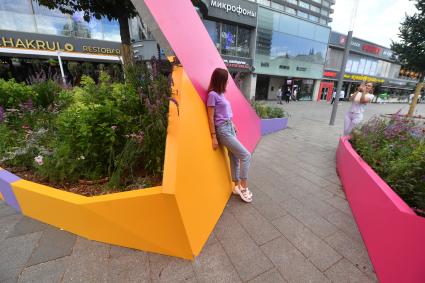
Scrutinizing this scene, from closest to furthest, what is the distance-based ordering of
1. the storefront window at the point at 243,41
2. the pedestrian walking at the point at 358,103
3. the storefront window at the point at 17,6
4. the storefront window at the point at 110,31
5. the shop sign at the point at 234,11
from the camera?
1. the pedestrian walking at the point at 358,103
2. the storefront window at the point at 17,6
3. the storefront window at the point at 110,31
4. the shop sign at the point at 234,11
5. the storefront window at the point at 243,41

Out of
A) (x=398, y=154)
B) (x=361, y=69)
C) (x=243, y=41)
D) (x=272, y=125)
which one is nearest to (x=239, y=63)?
(x=243, y=41)

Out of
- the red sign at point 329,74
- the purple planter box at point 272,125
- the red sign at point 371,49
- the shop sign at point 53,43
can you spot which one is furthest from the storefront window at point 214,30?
the red sign at point 371,49

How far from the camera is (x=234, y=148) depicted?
106 inches

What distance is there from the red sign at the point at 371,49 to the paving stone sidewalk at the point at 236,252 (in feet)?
122

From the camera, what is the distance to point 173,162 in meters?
1.84

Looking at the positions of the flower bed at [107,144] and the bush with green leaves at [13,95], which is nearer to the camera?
the flower bed at [107,144]

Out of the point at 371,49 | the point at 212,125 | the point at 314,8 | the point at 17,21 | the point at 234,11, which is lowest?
the point at 212,125

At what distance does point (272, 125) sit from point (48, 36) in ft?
53.6

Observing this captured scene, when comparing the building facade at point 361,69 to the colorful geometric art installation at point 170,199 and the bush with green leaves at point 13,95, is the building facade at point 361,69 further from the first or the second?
the bush with green leaves at point 13,95

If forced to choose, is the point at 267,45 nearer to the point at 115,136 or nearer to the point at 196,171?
the point at 115,136

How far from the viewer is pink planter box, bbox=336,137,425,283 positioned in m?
1.54

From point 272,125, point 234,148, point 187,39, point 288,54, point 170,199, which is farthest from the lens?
point 288,54

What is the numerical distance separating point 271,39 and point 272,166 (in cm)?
2117

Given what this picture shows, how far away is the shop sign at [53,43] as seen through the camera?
42.2ft
